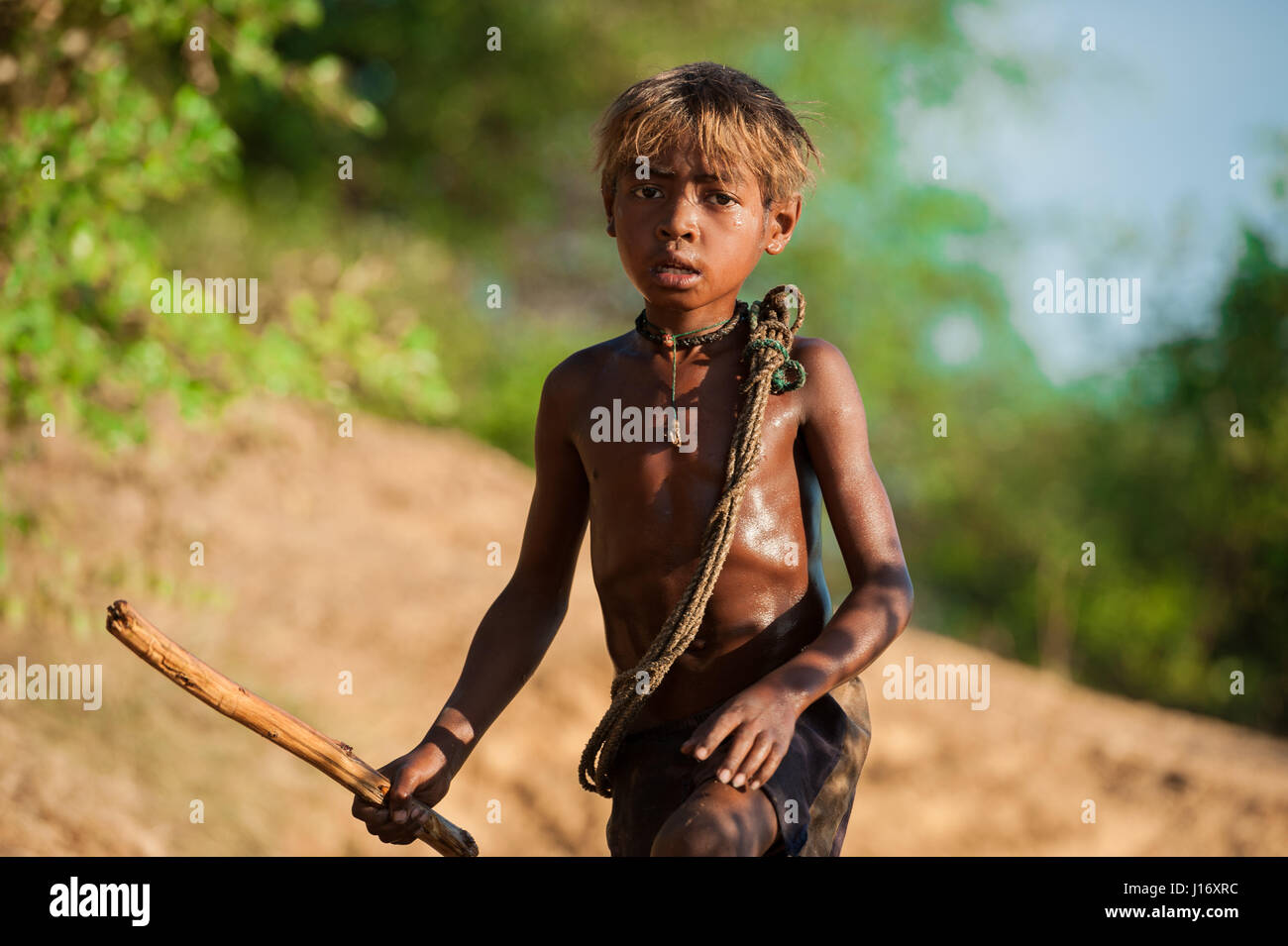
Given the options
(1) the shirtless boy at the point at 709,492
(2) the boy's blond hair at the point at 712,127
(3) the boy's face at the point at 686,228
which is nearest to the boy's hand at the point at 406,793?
(1) the shirtless boy at the point at 709,492

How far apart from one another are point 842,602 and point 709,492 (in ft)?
1.00

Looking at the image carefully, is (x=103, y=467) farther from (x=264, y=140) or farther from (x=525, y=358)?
(x=264, y=140)

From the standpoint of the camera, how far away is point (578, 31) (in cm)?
1356

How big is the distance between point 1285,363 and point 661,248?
10.2m

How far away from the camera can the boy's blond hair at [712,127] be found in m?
2.21

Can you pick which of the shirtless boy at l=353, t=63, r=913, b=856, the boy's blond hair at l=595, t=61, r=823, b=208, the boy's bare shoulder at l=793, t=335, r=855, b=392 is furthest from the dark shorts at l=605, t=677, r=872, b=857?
the boy's blond hair at l=595, t=61, r=823, b=208

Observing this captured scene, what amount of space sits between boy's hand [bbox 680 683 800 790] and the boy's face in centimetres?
70

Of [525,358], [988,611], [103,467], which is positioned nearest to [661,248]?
[103,467]

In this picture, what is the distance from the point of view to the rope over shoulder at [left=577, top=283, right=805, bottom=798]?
2.15m

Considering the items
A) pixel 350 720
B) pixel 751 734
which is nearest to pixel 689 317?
pixel 751 734

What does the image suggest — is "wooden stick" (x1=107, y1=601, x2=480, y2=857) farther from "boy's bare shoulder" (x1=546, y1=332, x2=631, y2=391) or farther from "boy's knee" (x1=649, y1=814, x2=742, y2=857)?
"boy's bare shoulder" (x1=546, y1=332, x2=631, y2=391)

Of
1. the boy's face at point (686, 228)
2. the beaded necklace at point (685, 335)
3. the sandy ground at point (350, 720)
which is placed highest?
the boy's face at point (686, 228)

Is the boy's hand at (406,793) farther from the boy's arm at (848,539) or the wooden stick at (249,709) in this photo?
the boy's arm at (848,539)

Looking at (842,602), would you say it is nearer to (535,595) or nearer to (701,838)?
(701,838)
